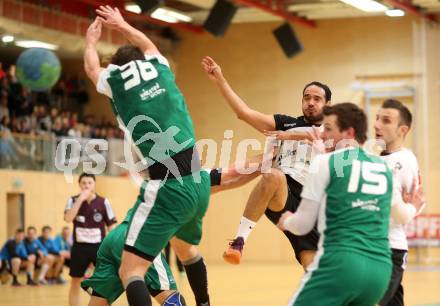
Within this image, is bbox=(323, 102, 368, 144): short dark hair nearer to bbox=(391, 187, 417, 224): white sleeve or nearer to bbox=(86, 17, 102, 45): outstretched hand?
bbox=(391, 187, 417, 224): white sleeve

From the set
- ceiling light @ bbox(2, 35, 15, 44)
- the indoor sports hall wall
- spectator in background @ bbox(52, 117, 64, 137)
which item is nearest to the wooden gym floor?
the indoor sports hall wall

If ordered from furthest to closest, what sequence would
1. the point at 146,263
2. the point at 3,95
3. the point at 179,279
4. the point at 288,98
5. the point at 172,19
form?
the point at 288,98
the point at 172,19
the point at 3,95
the point at 179,279
the point at 146,263

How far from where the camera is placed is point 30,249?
717 inches

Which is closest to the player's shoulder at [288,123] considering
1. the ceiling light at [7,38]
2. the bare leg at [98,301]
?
the bare leg at [98,301]

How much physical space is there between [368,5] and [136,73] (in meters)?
16.4

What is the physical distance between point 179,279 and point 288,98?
1030cm

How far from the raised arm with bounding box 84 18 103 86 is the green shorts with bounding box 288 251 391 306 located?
2.57 m

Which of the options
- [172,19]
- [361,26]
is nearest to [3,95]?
[172,19]

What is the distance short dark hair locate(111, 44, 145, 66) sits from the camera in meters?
6.73

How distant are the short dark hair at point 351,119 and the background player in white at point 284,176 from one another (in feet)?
8.10

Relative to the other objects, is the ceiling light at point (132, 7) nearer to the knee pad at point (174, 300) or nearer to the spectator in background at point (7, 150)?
the spectator in background at point (7, 150)

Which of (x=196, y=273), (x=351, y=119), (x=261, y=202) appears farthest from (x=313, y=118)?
(x=351, y=119)

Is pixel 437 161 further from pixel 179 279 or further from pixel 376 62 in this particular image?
pixel 179 279

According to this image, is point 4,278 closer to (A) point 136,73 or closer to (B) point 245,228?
(B) point 245,228
